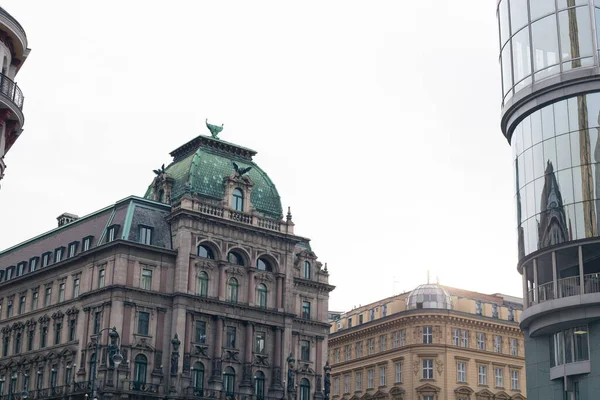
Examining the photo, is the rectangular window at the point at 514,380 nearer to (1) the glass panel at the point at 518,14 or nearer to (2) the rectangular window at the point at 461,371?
(2) the rectangular window at the point at 461,371

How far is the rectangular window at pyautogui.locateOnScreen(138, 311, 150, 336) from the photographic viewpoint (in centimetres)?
8206

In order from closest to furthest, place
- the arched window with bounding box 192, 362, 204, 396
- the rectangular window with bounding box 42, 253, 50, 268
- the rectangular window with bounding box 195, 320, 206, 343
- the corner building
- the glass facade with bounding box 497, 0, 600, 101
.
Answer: the glass facade with bounding box 497, 0, 600, 101
the corner building
the arched window with bounding box 192, 362, 204, 396
the rectangular window with bounding box 195, 320, 206, 343
the rectangular window with bounding box 42, 253, 50, 268

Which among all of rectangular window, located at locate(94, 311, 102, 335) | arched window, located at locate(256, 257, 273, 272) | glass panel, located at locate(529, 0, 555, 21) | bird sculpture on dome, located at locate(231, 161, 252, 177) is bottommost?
rectangular window, located at locate(94, 311, 102, 335)

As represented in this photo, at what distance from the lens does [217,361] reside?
3319 inches

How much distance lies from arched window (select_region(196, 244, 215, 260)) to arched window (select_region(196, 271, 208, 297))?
6.13 feet

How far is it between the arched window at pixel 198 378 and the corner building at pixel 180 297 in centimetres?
10

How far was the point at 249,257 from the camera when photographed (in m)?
89.2

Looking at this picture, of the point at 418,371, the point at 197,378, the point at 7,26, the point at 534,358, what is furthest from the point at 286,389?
the point at 7,26

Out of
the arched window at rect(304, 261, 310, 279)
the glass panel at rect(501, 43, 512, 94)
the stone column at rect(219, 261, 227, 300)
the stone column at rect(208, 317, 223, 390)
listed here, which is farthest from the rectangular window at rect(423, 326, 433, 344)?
the glass panel at rect(501, 43, 512, 94)

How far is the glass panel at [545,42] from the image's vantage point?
60188mm

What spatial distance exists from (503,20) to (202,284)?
123ft

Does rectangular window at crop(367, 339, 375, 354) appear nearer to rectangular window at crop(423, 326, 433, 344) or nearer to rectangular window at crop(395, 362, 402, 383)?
rectangular window at crop(395, 362, 402, 383)

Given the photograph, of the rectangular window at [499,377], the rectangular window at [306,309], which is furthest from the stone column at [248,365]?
the rectangular window at [499,377]

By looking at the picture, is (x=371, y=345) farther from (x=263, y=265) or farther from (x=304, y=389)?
(x=263, y=265)
